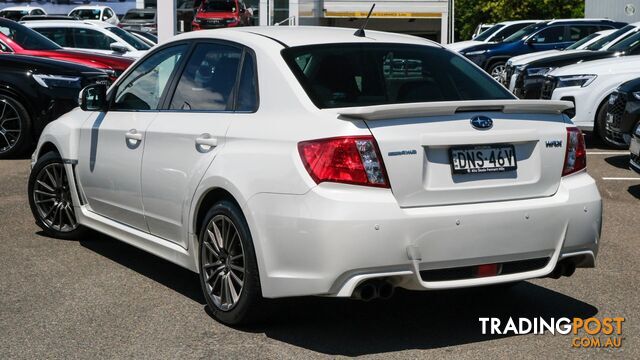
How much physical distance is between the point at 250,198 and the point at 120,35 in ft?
59.5

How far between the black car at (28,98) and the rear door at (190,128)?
7023mm

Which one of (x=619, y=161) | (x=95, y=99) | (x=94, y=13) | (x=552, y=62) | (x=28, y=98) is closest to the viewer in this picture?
(x=95, y=99)

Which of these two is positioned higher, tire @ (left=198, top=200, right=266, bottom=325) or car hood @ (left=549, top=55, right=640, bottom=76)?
car hood @ (left=549, top=55, right=640, bottom=76)

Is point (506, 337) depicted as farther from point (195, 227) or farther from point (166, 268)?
point (166, 268)

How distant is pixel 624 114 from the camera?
39.6 ft

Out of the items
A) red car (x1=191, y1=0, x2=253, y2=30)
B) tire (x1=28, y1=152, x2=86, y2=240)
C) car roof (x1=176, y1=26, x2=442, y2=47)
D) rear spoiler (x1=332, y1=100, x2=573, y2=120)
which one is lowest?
tire (x1=28, y1=152, x2=86, y2=240)

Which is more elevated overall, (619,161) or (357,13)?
(357,13)

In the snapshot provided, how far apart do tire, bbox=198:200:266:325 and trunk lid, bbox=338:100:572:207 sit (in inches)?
32.8

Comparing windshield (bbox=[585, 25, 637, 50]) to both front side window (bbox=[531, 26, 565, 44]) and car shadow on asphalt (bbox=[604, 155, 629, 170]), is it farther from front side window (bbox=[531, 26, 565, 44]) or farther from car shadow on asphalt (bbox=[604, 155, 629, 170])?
front side window (bbox=[531, 26, 565, 44])

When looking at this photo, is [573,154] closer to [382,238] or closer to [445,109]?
[445,109]

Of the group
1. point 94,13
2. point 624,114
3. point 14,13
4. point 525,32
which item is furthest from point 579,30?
point 14,13

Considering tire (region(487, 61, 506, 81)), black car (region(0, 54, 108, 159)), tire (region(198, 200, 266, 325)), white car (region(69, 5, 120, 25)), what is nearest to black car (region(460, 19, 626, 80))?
tire (region(487, 61, 506, 81))

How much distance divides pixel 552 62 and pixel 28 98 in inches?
356

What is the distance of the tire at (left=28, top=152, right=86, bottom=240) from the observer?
784cm
